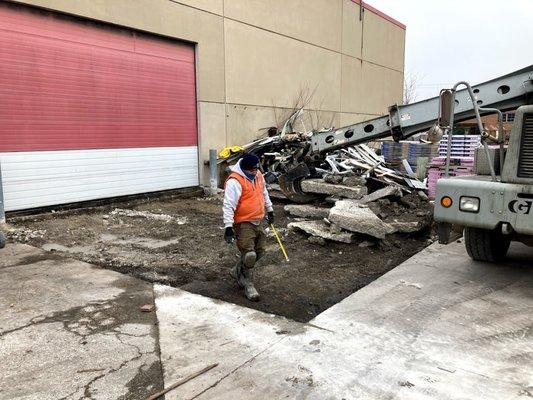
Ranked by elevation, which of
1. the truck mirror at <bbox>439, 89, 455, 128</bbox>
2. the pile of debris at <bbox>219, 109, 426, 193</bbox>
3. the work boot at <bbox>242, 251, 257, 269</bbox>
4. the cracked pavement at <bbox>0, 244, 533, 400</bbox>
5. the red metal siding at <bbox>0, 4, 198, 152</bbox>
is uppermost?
the red metal siding at <bbox>0, 4, 198, 152</bbox>

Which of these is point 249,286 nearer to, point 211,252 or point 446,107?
point 211,252

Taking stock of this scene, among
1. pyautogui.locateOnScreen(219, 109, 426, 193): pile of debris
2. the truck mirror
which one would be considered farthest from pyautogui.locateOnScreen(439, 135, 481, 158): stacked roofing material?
the truck mirror

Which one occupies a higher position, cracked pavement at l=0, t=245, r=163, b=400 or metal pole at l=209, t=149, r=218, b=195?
metal pole at l=209, t=149, r=218, b=195

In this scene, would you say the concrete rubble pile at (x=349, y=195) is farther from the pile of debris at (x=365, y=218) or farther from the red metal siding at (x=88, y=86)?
the red metal siding at (x=88, y=86)

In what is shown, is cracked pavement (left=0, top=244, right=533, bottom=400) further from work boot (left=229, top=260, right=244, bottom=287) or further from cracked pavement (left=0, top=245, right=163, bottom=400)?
work boot (left=229, top=260, right=244, bottom=287)

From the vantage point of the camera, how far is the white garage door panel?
8.90 m

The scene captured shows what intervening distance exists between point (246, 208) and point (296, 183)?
193 inches

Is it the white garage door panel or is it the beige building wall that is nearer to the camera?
the white garage door panel

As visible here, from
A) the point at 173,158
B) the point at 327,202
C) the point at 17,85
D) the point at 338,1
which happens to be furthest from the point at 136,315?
the point at 338,1

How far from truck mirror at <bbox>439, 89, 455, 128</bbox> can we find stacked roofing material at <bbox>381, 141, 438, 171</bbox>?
31.0 feet

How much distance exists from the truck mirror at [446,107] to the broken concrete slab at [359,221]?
224cm

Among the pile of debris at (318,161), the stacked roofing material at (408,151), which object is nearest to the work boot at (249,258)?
the pile of debris at (318,161)

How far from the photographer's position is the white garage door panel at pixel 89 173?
Result: 8.90 m

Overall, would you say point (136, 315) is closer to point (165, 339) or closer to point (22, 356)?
point (165, 339)
